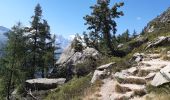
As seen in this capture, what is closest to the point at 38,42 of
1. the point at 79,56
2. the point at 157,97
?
the point at 79,56

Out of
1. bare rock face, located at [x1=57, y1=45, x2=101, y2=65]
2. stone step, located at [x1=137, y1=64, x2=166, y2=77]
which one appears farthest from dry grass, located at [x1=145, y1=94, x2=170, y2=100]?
bare rock face, located at [x1=57, y1=45, x2=101, y2=65]

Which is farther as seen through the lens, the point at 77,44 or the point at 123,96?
the point at 77,44

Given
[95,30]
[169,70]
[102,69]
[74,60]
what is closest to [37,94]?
[102,69]

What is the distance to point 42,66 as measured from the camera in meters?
55.1

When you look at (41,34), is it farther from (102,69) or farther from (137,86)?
(137,86)

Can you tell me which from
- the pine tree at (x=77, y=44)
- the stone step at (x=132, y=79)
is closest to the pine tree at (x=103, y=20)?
the pine tree at (x=77, y=44)

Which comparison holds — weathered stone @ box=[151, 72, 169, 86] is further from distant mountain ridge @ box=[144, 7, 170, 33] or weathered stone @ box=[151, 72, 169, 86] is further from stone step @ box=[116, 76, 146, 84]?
distant mountain ridge @ box=[144, 7, 170, 33]

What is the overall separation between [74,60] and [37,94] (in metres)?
12.2

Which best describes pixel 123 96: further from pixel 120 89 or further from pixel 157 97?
pixel 157 97

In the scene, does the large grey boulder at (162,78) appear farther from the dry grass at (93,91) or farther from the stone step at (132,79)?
the dry grass at (93,91)

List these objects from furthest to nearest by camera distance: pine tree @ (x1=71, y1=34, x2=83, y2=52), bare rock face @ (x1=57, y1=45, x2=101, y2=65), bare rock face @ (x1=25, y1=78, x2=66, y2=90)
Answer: pine tree @ (x1=71, y1=34, x2=83, y2=52) < bare rock face @ (x1=57, y1=45, x2=101, y2=65) < bare rock face @ (x1=25, y1=78, x2=66, y2=90)

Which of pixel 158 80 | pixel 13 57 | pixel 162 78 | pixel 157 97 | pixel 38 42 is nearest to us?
pixel 157 97

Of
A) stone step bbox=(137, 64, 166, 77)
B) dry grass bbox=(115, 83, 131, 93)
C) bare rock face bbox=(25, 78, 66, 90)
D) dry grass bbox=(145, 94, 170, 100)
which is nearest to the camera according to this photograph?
dry grass bbox=(145, 94, 170, 100)

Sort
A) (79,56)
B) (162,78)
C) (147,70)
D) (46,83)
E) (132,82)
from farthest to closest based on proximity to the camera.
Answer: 1. (79,56)
2. (46,83)
3. (147,70)
4. (132,82)
5. (162,78)
